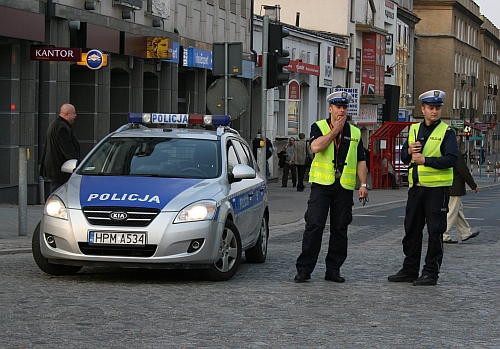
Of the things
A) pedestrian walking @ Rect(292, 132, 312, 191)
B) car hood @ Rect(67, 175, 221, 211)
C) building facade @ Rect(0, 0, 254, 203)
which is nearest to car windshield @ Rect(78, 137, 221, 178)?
car hood @ Rect(67, 175, 221, 211)

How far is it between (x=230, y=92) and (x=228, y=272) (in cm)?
816

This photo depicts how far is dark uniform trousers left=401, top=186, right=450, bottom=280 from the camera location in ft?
33.7

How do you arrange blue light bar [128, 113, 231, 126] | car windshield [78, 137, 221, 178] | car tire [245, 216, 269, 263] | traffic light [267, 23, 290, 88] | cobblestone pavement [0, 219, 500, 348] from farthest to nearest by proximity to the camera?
traffic light [267, 23, 290, 88], car tire [245, 216, 269, 263], blue light bar [128, 113, 231, 126], car windshield [78, 137, 221, 178], cobblestone pavement [0, 219, 500, 348]

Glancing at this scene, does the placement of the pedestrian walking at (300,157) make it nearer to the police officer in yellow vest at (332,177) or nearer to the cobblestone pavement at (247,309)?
the cobblestone pavement at (247,309)

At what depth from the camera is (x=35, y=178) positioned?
22156 mm

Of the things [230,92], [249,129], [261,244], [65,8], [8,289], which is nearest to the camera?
[8,289]

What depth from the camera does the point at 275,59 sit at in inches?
794

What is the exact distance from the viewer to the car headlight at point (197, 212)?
9.78m

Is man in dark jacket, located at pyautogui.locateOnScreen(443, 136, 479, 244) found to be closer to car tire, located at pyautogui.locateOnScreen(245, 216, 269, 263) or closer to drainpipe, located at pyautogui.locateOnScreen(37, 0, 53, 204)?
car tire, located at pyautogui.locateOnScreen(245, 216, 269, 263)

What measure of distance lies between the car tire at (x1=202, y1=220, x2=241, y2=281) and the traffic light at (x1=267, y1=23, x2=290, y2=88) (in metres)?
9.92

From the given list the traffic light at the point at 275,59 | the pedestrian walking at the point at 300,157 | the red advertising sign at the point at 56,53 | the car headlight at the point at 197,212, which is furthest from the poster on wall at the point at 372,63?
the car headlight at the point at 197,212

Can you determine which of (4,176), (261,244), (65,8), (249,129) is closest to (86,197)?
(261,244)

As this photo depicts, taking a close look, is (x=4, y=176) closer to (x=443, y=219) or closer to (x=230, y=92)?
(x=230, y=92)

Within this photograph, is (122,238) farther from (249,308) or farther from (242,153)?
(242,153)
